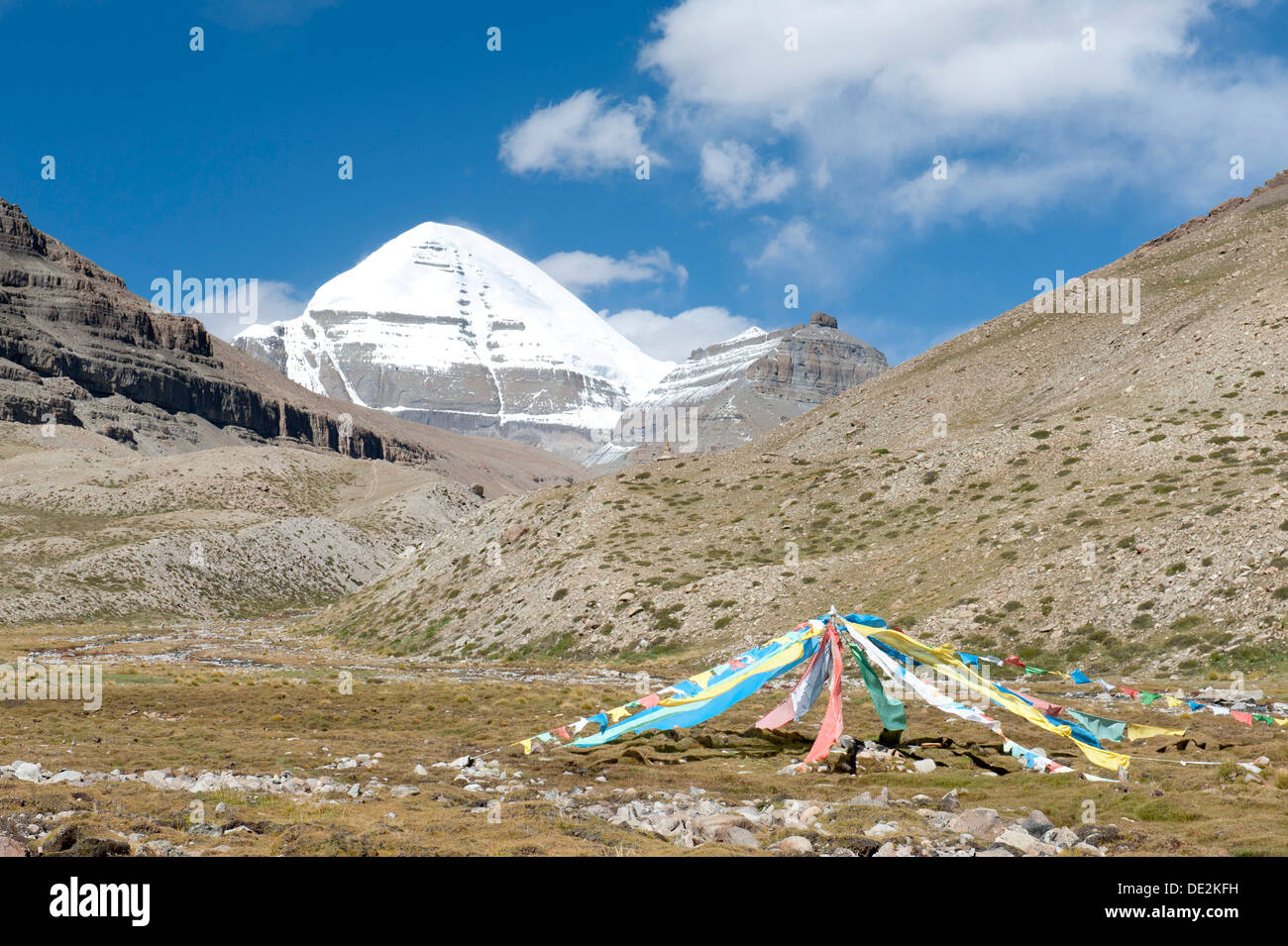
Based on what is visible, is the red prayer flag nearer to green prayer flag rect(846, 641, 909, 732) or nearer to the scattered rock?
green prayer flag rect(846, 641, 909, 732)

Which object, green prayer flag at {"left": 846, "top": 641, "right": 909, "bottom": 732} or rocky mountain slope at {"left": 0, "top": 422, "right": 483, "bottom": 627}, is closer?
green prayer flag at {"left": 846, "top": 641, "right": 909, "bottom": 732}

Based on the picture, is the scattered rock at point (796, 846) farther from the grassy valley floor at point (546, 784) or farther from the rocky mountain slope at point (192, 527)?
the rocky mountain slope at point (192, 527)

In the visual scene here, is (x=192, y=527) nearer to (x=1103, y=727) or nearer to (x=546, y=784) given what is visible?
(x=546, y=784)

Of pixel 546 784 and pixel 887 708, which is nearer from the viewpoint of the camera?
pixel 546 784

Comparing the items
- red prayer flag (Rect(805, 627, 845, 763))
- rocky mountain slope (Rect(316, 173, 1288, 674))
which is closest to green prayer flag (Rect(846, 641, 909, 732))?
red prayer flag (Rect(805, 627, 845, 763))

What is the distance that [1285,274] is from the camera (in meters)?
67.9

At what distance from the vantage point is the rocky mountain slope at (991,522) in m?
35.8

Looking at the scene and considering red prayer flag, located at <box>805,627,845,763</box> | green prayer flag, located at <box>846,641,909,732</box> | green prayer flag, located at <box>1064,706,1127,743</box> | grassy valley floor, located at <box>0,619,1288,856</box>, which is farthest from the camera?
green prayer flag, located at <box>846,641,909,732</box>

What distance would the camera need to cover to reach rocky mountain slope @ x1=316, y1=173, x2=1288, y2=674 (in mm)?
35844

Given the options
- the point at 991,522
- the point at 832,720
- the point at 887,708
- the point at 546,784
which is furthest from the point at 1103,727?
the point at 991,522

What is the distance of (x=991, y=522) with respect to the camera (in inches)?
1865
